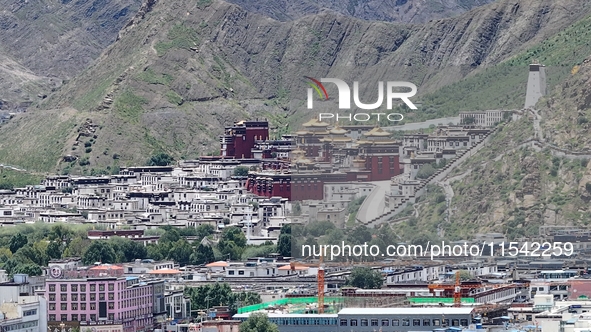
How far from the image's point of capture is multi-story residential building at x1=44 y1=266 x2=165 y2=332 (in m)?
118

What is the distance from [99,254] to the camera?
15225 cm

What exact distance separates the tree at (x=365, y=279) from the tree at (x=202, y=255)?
30745 millimetres

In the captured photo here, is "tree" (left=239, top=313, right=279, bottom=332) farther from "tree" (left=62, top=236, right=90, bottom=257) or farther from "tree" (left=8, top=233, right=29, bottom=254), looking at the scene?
"tree" (left=8, top=233, right=29, bottom=254)

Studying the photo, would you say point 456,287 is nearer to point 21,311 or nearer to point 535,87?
point 21,311

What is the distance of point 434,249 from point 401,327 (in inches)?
1300

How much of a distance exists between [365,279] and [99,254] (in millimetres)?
32062

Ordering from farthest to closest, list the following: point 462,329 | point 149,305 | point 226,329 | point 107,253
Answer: point 107,253, point 149,305, point 226,329, point 462,329

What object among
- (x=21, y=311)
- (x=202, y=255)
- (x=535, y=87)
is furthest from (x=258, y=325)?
(x=202, y=255)

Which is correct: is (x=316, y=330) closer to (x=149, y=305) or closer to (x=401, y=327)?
(x=401, y=327)

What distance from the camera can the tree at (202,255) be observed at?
15638 cm

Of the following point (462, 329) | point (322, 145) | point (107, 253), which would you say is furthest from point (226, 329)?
point (107, 253)

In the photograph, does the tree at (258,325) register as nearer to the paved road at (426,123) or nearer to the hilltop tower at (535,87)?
the paved road at (426,123)

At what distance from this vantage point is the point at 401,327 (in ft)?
324

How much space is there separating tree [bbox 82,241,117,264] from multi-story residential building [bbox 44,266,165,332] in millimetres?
28398
